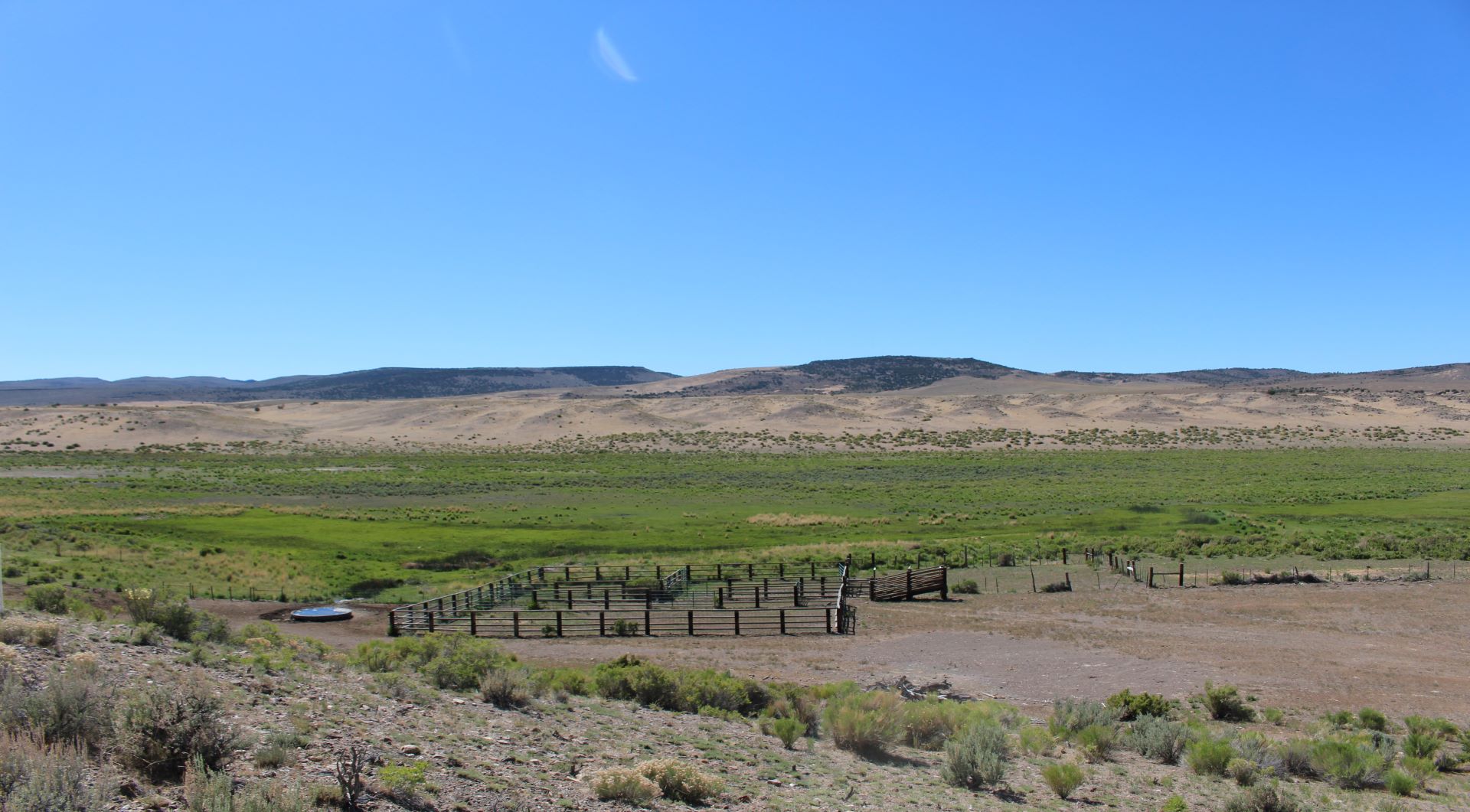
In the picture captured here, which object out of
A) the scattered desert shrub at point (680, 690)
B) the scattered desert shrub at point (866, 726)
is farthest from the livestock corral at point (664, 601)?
the scattered desert shrub at point (866, 726)

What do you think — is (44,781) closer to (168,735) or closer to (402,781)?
(168,735)

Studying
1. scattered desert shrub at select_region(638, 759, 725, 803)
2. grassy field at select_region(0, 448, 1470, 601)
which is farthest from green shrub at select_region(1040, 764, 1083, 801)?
grassy field at select_region(0, 448, 1470, 601)

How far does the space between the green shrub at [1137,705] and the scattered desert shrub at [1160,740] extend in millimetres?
1835

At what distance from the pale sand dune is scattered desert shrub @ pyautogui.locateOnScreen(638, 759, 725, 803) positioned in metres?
115

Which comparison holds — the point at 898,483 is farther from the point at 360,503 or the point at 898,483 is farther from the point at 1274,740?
the point at 1274,740

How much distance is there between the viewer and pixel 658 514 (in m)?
56.5

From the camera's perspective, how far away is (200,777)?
7902mm

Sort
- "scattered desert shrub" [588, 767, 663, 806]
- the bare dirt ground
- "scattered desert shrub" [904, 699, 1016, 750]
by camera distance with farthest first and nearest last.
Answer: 1. the bare dirt ground
2. "scattered desert shrub" [904, 699, 1016, 750]
3. "scattered desert shrub" [588, 767, 663, 806]

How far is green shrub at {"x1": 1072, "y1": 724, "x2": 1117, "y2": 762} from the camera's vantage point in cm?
1370

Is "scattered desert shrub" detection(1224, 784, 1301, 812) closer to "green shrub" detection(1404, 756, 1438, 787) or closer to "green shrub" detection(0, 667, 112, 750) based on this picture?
"green shrub" detection(1404, 756, 1438, 787)

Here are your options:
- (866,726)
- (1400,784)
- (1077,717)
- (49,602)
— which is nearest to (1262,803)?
(1400,784)

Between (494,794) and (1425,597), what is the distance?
1242 inches

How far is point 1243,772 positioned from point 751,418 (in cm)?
14387

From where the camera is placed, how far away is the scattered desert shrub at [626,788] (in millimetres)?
9898
